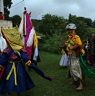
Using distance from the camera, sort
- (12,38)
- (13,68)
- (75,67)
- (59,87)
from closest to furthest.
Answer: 1. (13,68)
2. (12,38)
3. (75,67)
4. (59,87)

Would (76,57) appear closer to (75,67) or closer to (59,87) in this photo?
(75,67)

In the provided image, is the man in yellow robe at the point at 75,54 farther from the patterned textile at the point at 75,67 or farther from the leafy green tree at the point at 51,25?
the leafy green tree at the point at 51,25

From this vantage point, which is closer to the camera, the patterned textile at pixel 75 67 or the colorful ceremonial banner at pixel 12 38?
the colorful ceremonial banner at pixel 12 38

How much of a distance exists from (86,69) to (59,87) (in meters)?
0.92

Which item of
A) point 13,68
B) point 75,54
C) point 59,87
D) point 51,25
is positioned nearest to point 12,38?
point 13,68

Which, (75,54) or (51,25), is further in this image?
(51,25)

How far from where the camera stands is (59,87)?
1169 centimetres

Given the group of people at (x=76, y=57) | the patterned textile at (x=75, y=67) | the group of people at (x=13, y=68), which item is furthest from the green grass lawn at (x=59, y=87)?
the group of people at (x=13, y=68)

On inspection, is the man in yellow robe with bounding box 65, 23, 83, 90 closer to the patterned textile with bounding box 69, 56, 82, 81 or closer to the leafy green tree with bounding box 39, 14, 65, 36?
the patterned textile with bounding box 69, 56, 82, 81

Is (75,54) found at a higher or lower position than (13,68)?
higher

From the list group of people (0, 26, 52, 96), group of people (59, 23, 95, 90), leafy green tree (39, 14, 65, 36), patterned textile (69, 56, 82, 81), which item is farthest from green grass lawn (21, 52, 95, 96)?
leafy green tree (39, 14, 65, 36)

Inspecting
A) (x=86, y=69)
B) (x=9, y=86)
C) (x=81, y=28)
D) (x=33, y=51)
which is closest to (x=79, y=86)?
(x=86, y=69)

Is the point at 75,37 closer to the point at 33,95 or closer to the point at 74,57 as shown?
the point at 74,57

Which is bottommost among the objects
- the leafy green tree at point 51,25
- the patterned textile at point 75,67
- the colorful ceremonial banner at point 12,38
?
the leafy green tree at point 51,25
